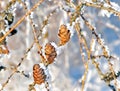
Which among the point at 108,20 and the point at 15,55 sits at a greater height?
the point at 108,20

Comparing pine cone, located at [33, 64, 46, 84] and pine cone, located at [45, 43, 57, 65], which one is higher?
pine cone, located at [45, 43, 57, 65]

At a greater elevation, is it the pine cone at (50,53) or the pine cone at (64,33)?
the pine cone at (64,33)

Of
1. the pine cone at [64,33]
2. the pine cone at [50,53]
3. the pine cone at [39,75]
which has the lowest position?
the pine cone at [39,75]

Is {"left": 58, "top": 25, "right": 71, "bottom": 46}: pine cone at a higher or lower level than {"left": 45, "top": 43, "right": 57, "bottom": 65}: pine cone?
higher

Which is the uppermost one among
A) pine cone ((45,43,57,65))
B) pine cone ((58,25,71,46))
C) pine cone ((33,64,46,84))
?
pine cone ((58,25,71,46))

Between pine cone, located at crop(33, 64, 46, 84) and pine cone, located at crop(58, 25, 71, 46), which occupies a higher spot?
pine cone, located at crop(58, 25, 71, 46)

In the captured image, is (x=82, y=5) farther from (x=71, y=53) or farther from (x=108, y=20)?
(x=71, y=53)

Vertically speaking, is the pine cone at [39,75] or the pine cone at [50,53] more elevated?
the pine cone at [50,53]

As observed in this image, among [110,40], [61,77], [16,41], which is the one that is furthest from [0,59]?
[110,40]
